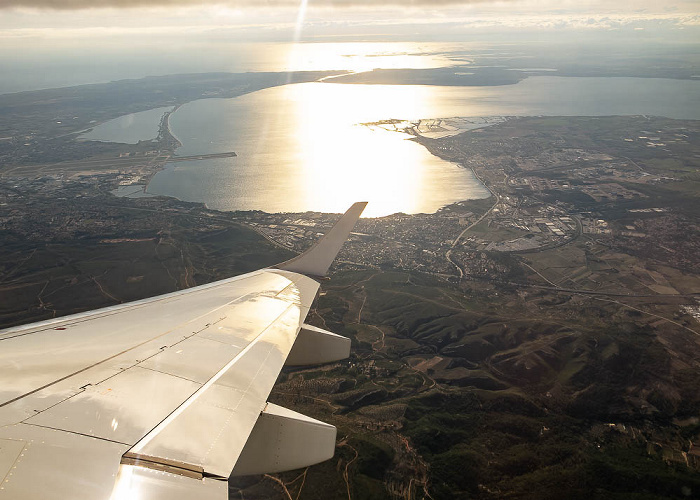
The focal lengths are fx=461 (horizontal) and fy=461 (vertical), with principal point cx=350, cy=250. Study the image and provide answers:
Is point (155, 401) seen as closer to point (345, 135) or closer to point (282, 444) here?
point (282, 444)

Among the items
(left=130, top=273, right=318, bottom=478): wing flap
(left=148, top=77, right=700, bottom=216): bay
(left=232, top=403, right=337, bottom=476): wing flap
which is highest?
(left=130, top=273, right=318, bottom=478): wing flap

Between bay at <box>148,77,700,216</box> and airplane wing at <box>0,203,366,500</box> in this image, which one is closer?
airplane wing at <box>0,203,366,500</box>

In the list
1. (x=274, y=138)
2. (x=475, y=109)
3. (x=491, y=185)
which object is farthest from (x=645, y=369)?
(x=475, y=109)

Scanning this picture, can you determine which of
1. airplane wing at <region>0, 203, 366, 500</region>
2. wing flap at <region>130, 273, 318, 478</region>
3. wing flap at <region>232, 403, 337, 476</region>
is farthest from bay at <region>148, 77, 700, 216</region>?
wing flap at <region>232, 403, 337, 476</region>

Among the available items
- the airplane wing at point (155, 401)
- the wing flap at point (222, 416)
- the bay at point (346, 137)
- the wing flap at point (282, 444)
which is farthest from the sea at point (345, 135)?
the wing flap at point (282, 444)

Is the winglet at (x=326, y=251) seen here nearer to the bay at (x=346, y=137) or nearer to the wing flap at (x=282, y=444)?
the wing flap at (x=282, y=444)

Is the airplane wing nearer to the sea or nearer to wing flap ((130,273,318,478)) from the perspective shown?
wing flap ((130,273,318,478))

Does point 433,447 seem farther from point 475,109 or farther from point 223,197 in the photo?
point 475,109
